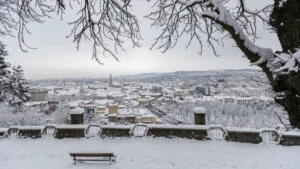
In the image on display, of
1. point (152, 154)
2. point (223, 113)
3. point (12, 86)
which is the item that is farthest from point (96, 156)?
point (223, 113)

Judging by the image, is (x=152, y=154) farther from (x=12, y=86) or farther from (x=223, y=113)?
(x=223, y=113)

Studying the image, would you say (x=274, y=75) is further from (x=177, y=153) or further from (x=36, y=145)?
(x=36, y=145)

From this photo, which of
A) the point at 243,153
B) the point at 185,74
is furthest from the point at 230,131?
the point at 185,74

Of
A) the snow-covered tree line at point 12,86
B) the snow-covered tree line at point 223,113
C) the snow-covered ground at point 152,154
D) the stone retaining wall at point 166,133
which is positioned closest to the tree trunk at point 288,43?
the snow-covered ground at point 152,154

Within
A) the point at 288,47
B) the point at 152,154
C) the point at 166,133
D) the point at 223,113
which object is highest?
the point at 288,47

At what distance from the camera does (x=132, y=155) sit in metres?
12.4

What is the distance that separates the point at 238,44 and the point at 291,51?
2.35ft

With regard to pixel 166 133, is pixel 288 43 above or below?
above

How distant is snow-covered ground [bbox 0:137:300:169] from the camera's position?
1107 centimetres

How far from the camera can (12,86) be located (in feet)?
120

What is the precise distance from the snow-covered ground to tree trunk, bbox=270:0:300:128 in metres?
7.38

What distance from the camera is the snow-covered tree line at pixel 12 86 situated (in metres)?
33.3

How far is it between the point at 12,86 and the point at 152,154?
2904 centimetres

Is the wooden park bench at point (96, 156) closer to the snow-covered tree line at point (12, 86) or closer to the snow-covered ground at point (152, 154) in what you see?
the snow-covered ground at point (152, 154)
